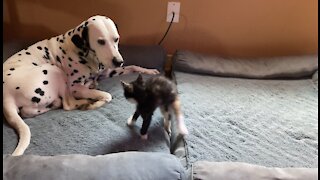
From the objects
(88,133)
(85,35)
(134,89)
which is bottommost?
(88,133)

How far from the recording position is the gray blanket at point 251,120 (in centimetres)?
150

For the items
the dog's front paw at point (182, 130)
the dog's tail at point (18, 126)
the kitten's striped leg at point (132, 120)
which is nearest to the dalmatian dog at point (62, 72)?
the dog's tail at point (18, 126)

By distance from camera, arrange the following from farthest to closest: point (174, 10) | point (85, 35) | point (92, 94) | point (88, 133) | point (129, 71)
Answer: point (174, 10)
point (129, 71)
point (92, 94)
point (85, 35)
point (88, 133)

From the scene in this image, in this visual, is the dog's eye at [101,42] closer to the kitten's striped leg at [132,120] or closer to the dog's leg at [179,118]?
the kitten's striped leg at [132,120]

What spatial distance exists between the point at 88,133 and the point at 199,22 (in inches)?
51.0

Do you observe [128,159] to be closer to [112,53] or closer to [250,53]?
[112,53]

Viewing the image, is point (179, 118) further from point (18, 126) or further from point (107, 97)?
point (18, 126)

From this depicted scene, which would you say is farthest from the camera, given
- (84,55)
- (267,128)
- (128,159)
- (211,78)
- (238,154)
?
(211,78)

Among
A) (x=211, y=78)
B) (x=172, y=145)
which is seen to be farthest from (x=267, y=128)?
(x=211, y=78)

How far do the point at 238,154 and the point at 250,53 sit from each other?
4.42 ft

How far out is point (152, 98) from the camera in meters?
1.50

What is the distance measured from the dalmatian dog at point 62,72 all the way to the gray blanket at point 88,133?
5 centimetres

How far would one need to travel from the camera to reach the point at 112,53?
5.88 feet

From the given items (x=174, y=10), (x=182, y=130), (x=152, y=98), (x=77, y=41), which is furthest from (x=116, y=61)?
(x=174, y=10)
